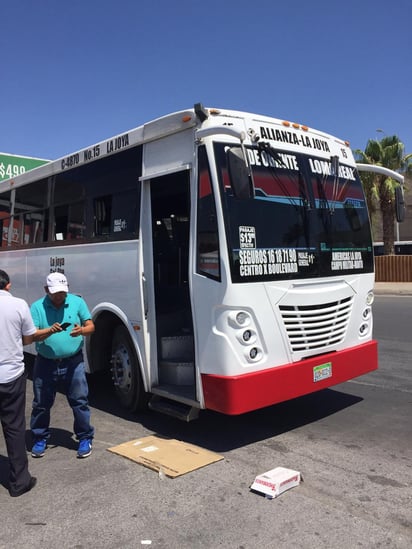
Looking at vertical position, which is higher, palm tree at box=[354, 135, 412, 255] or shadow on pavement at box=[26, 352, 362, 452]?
palm tree at box=[354, 135, 412, 255]

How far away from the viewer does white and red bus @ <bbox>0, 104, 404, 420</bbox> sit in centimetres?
470

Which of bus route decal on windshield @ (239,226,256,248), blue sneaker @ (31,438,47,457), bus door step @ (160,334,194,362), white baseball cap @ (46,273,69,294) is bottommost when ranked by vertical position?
blue sneaker @ (31,438,47,457)

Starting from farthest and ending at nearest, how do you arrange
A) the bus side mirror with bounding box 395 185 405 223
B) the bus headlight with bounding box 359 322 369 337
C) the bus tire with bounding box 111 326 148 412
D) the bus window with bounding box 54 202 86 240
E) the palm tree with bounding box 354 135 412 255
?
the palm tree with bounding box 354 135 412 255
the bus window with bounding box 54 202 86 240
the bus side mirror with bounding box 395 185 405 223
the bus headlight with bounding box 359 322 369 337
the bus tire with bounding box 111 326 148 412

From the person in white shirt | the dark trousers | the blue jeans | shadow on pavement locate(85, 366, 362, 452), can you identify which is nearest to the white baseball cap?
the person in white shirt

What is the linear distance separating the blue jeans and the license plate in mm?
2235

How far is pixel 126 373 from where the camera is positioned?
6027 millimetres

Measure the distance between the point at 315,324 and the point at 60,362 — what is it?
2511mm

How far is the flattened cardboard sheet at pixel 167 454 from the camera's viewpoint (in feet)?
14.5

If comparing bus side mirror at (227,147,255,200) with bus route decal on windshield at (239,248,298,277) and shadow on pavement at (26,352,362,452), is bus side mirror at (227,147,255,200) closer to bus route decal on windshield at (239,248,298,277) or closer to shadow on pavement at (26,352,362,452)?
bus route decal on windshield at (239,248,298,277)

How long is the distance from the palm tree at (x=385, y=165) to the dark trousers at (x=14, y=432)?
2516cm

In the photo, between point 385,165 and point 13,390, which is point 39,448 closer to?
point 13,390

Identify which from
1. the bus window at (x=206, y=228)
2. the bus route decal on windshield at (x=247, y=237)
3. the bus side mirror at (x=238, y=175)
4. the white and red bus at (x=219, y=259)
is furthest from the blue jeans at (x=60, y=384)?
the bus side mirror at (x=238, y=175)

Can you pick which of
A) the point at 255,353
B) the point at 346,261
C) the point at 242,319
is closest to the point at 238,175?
the point at 242,319

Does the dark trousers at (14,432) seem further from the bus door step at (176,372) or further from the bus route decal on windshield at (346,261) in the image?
the bus route decal on windshield at (346,261)
